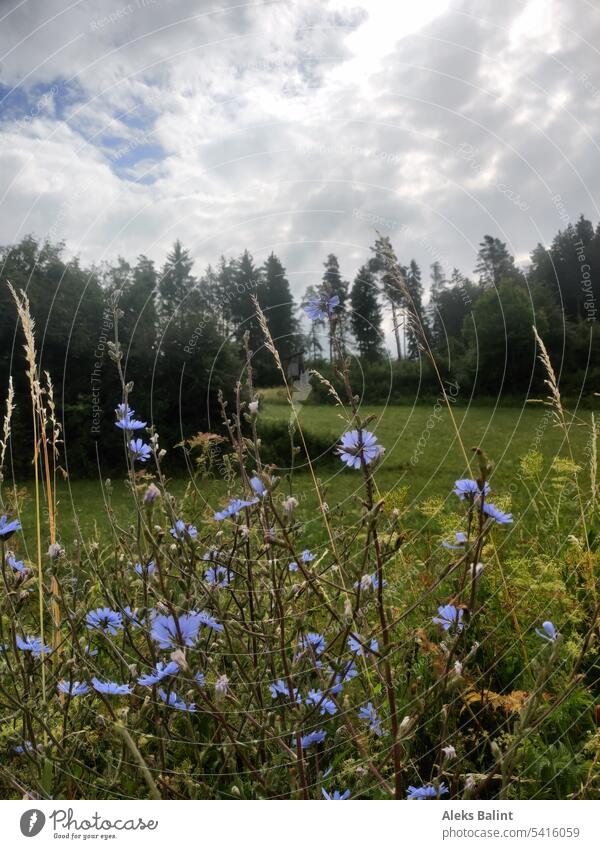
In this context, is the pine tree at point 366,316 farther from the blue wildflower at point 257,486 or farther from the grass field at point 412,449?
the blue wildflower at point 257,486

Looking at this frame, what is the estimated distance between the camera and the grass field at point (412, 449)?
2.58 meters

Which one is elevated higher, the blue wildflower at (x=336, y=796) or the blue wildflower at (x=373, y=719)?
the blue wildflower at (x=373, y=719)

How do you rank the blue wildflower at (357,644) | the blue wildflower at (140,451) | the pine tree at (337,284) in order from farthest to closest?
the pine tree at (337,284)
the blue wildflower at (140,451)
the blue wildflower at (357,644)

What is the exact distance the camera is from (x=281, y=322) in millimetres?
2168

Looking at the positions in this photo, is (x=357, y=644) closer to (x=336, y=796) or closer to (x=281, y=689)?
(x=281, y=689)

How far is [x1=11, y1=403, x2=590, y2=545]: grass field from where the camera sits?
102 inches

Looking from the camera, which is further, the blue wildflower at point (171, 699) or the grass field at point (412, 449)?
the grass field at point (412, 449)

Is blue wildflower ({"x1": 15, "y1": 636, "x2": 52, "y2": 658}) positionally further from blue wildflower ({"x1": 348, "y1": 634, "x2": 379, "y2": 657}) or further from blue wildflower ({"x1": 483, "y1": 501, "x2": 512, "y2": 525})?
blue wildflower ({"x1": 483, "y1": 501, "x2": 512, "y2": 525})

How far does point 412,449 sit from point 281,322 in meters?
1.52
